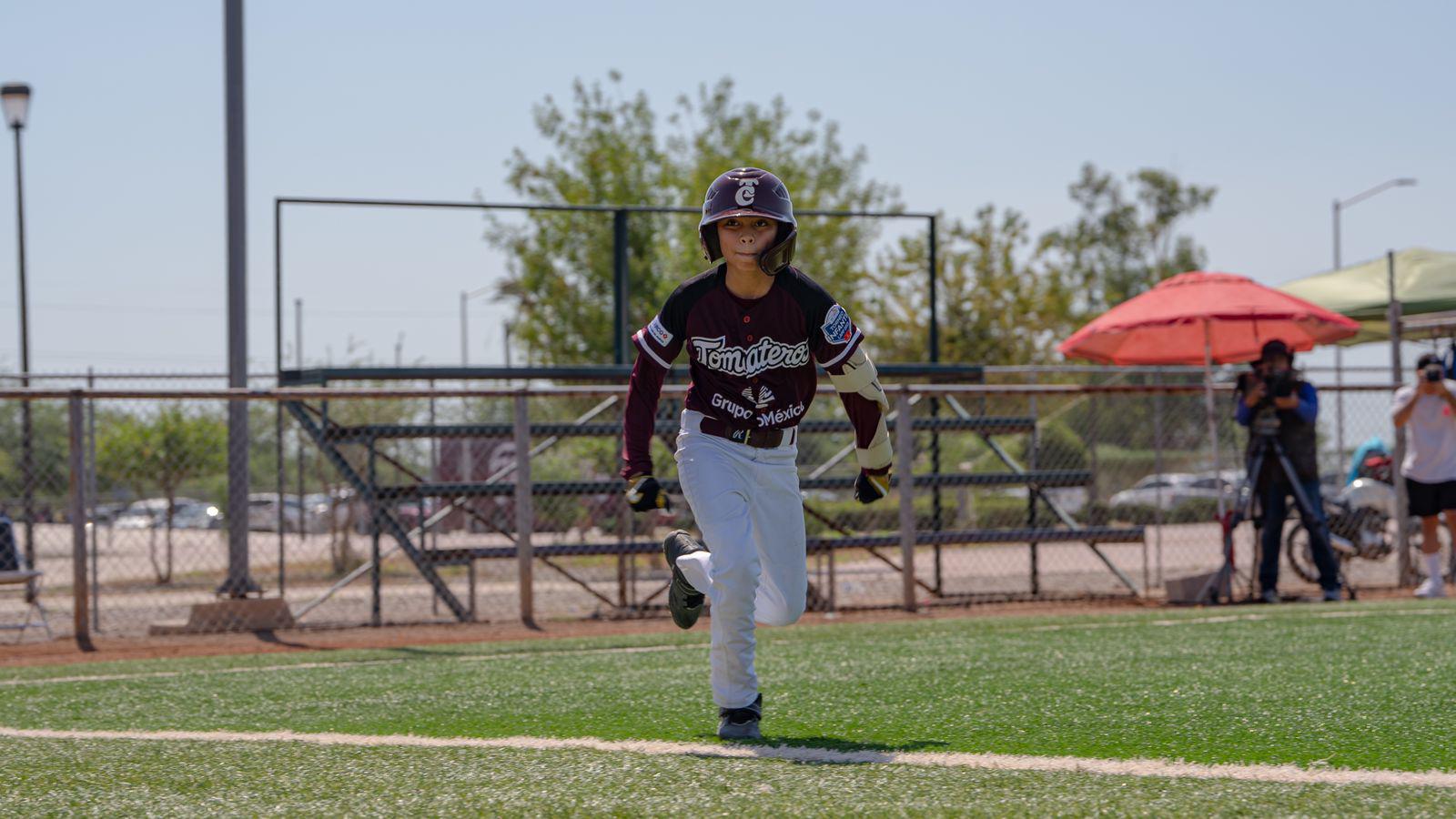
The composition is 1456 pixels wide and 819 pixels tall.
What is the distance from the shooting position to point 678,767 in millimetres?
4652


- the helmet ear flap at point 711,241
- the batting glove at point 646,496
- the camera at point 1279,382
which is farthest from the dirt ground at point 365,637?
the helmet ear flap at point 711,241

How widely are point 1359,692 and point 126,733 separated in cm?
469

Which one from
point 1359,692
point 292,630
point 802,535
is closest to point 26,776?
point 802,535

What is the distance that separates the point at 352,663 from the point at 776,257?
4.50 meters

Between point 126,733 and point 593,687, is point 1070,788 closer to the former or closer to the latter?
point 593,687

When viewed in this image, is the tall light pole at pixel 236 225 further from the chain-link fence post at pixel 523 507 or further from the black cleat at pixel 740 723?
the black cleat at pixel 740 723

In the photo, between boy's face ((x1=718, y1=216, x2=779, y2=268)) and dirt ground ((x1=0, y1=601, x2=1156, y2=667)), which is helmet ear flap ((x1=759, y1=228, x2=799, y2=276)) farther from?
dirt ground ((x1=0, y1=601, x2=1156, y2=667))

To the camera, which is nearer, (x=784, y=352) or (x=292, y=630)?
(x=784, y=352)

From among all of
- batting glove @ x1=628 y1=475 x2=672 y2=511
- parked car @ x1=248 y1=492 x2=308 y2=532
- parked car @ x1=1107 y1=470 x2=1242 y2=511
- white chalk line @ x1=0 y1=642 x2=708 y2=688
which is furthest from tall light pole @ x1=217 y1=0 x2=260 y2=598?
parked car @ x1=1107 y1=470 x2=1242 y2=511

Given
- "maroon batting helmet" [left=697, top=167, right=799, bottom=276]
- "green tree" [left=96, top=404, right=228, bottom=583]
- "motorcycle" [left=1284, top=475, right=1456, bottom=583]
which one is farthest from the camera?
"green tree" [left=96, top=404, right=228, bottom=583]

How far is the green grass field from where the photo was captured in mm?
4191

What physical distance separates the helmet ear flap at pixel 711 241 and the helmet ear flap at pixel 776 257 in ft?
0.52

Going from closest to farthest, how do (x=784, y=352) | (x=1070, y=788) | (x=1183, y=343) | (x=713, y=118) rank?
(x=1070, y=788) < (x=784, y=352) < (x=1183, y=343) < (x=713, y=118)

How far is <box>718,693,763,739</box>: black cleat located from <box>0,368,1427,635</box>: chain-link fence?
16.0 feet
